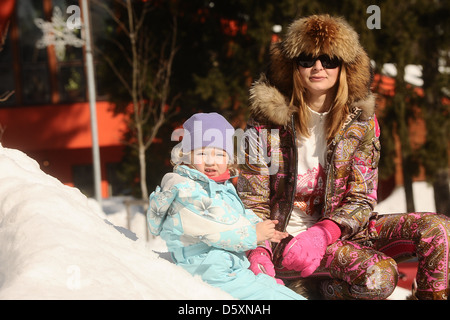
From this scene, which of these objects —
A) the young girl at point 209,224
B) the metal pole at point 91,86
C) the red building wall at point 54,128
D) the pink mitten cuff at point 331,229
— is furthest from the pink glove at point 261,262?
the red building wall at point 54,128

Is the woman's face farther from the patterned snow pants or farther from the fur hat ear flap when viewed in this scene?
the patterned snow pants

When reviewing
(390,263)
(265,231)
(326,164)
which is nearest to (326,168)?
(326,164)

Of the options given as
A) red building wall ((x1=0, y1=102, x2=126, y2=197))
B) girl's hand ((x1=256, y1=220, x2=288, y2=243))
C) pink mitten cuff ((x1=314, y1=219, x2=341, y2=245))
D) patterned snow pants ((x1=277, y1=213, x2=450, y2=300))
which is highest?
girl's hand ((x1=256, y1=220, x2=288, y2=243))

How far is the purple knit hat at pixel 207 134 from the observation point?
112 inches

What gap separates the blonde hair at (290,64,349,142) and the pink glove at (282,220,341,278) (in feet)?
1.71

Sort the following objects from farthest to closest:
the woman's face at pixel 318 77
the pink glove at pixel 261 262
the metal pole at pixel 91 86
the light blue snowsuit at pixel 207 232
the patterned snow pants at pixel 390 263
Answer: the metal pole at pixel 91 86, the woman's face at pixel 318 77, the patterned snow pants at pixel 390 263, the pink glove at pixel 261 262, the light blue snowsuit at pixel 207 232

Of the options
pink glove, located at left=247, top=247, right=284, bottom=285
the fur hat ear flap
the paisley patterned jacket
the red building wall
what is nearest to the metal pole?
the red building wall

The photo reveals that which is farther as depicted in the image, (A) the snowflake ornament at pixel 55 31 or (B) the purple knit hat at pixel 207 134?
(A) the snowflake ornament at pixel 55 31

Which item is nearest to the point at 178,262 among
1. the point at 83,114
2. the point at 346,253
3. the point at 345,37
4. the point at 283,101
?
the point at 346,253

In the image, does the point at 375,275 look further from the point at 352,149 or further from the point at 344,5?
the point at 344,5

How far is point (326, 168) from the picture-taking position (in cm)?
327

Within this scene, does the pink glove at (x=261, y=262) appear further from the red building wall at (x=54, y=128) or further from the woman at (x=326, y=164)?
the red building wall at (x=54, y=128)

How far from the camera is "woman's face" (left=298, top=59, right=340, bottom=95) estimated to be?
3271 millimetres

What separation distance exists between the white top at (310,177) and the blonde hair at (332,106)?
52 millimetres
